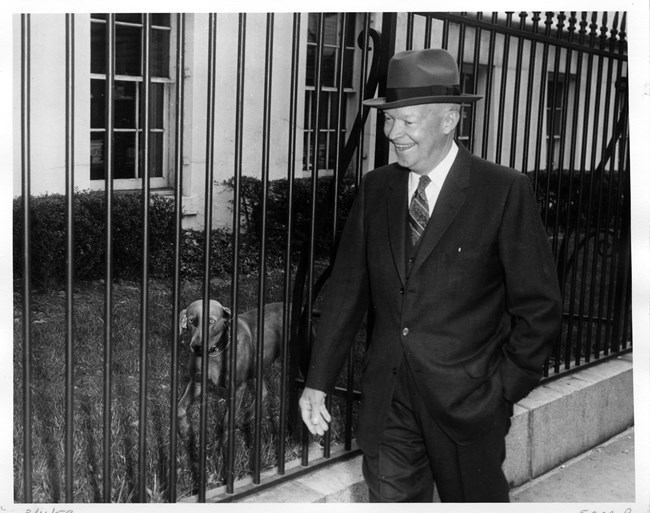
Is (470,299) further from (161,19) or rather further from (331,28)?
(331,28)

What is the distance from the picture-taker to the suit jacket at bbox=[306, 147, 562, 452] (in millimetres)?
2580

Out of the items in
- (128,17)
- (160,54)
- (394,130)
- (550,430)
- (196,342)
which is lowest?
(550,430)

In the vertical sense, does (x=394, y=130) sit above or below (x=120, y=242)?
above

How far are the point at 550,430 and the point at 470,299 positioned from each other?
1977 mm

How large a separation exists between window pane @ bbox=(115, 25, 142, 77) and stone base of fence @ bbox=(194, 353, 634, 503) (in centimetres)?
560

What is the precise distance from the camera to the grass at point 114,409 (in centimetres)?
326

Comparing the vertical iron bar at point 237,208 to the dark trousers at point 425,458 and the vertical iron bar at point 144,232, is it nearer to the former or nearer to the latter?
the vertical iron bar at point 144,232

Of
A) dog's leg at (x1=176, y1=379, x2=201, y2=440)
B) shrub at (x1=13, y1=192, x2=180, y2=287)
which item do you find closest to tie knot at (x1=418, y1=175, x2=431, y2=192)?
dog's leg at (x1=176, y1=379, x2=201, y2=440)

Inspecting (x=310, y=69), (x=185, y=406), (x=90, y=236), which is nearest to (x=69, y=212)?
(x=185, y=406)

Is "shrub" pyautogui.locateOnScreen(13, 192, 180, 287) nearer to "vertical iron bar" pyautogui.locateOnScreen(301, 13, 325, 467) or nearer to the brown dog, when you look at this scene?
the brown dog

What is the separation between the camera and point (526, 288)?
256 centimetres

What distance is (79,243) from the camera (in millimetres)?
6586

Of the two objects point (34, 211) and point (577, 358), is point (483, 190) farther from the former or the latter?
point (34, 211)

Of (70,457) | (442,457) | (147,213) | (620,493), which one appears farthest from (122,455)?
(620,493)
